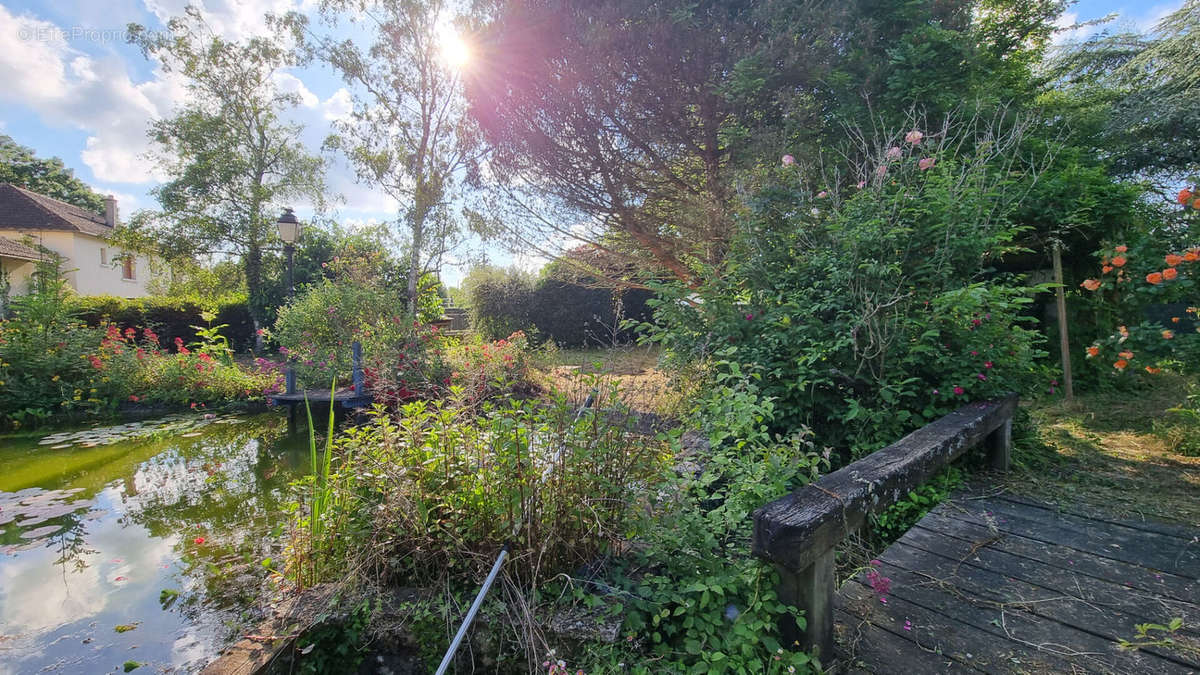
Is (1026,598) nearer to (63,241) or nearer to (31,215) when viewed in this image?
(63,241)

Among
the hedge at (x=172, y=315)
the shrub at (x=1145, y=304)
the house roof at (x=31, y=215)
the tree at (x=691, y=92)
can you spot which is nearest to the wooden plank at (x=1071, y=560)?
the shrub at (x=1145, y=304)

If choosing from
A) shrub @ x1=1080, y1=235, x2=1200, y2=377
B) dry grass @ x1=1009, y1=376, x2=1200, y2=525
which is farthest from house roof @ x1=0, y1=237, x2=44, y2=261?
shrub @ x1=1080, y1=235, x2=1200, y2=377

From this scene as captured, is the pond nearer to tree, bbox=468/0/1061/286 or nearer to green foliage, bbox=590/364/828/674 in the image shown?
green foliage, bbox=590/364/828/674

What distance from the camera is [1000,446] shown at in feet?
9.69

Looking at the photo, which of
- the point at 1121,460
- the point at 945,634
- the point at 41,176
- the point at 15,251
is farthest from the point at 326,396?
the point at 41,176

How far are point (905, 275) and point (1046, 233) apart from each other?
3.44 metres

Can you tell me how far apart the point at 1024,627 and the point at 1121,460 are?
268cm

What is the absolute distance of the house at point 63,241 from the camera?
15.0 meters

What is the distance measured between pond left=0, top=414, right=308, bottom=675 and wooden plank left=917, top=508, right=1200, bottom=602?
3135mm

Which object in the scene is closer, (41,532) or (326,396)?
(41,532)

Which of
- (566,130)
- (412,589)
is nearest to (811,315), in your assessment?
(412,589)

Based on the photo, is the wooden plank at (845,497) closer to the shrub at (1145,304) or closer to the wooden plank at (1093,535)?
the wooden plank at (1093,535)

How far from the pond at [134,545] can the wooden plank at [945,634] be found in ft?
7.90

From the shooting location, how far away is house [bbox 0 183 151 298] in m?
15.0
